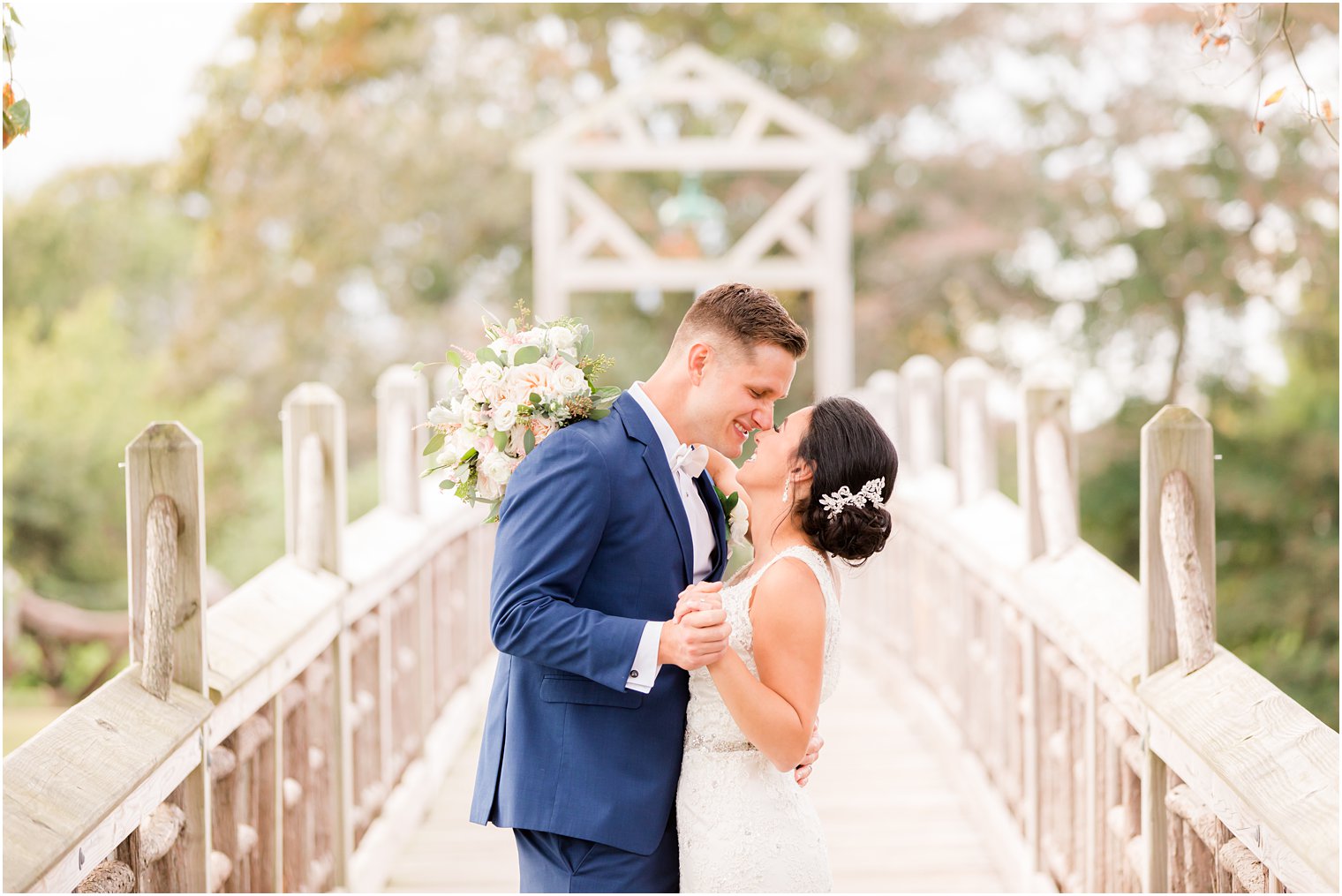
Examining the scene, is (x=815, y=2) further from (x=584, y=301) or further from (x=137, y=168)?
(x=137, y=168)

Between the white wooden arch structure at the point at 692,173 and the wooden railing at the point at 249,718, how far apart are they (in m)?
3.61

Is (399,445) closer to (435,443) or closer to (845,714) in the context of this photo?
(845,714)

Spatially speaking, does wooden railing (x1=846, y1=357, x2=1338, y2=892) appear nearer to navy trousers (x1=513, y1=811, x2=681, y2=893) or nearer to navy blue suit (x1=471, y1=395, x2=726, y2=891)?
navy blue suit (x1=471, y1=395, x2=726, y2=891)

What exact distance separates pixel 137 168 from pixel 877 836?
1731 centimetres

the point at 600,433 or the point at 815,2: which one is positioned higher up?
the point at 815,2

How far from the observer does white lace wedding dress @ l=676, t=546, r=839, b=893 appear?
7.50 feet

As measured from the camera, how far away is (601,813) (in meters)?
2.21

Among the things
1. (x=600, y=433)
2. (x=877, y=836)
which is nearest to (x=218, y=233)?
(x=877, y=836)

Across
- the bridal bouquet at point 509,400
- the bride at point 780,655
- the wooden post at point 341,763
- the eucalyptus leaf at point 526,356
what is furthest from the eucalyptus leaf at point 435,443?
the wooden post at point 341,763

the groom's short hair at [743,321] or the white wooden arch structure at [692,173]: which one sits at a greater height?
the white wooden arch structure at [692,173]

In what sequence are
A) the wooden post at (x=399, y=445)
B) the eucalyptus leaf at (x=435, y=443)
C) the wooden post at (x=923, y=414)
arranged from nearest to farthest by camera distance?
the eucalyptus leaf at (x=435, y=443), the wooden post at (x=399, y=445), the wooden post at (x=923, y=414)

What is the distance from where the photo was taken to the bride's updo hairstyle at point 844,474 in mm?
2338

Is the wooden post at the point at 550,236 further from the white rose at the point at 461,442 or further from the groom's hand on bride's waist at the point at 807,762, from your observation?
the groom's hand on bride's waist at the point at 807,762

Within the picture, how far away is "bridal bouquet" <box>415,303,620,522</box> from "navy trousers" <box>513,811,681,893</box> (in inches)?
24.4
